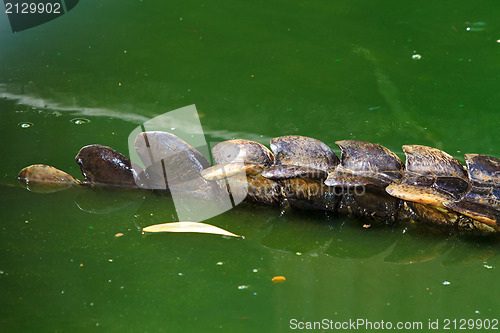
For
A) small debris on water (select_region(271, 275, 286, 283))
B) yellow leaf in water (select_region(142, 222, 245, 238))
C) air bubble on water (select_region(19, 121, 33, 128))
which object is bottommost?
small debris on water (select_region(271, 275, 286, 283))

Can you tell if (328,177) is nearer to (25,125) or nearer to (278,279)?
(278,279)

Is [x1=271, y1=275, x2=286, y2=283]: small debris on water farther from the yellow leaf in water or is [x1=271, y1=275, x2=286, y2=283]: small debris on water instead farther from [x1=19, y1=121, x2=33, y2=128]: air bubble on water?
[x1=19, y1=121, x2=33, y2=128]: air bubble on water

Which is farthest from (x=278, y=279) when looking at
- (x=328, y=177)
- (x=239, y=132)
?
(x=239, y=132)

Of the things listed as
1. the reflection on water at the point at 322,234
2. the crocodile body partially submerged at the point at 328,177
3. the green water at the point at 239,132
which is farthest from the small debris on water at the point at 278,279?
the crocodile body partially submerged at the point at 328,177

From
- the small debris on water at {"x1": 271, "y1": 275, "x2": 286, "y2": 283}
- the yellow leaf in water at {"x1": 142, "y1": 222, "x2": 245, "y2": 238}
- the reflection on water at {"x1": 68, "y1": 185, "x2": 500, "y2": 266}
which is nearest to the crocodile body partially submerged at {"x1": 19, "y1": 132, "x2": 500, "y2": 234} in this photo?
the reflection on water at {"x1": 68, "y1": 185, "x2": 500, "y2": 266}

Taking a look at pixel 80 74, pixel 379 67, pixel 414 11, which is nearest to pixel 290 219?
pixel 379 67
